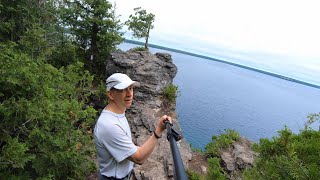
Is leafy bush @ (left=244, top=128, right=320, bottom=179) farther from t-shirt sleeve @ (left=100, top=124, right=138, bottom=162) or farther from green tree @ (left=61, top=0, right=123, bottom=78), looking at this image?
green tree @ (left=61, top=0, right=123, bottom=78)

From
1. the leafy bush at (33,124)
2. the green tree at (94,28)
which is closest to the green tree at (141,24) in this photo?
the green tree at (94,28)

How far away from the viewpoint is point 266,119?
66625 mm

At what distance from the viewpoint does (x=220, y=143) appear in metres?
14.8

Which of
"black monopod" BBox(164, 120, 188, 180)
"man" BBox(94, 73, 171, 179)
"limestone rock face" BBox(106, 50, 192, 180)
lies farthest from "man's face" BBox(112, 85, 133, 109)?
"limestone rock face" BBox(106, 50, 192, 180)

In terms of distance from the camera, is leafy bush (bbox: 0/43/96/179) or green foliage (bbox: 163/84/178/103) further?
green foliage (bbox: 163/84/178/103)

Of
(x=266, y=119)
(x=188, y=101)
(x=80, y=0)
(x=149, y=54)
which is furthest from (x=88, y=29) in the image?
(x=266, y=119)

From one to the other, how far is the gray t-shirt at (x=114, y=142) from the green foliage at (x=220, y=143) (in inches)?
461

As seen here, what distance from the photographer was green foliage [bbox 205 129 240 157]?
14316 mm

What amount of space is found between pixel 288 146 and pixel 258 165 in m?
1.04

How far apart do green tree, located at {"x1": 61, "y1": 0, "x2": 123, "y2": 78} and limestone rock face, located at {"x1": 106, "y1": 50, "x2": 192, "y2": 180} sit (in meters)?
2.01

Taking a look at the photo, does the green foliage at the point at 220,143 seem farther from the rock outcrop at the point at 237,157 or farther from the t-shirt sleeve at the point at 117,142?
the t-shirt sleeve at the point at 117,142

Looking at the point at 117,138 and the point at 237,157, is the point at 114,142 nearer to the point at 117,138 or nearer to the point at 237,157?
the point at 117,138

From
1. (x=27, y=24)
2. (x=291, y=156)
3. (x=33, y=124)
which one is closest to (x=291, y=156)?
(x=291, y=156)

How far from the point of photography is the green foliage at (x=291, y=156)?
3.29 m
